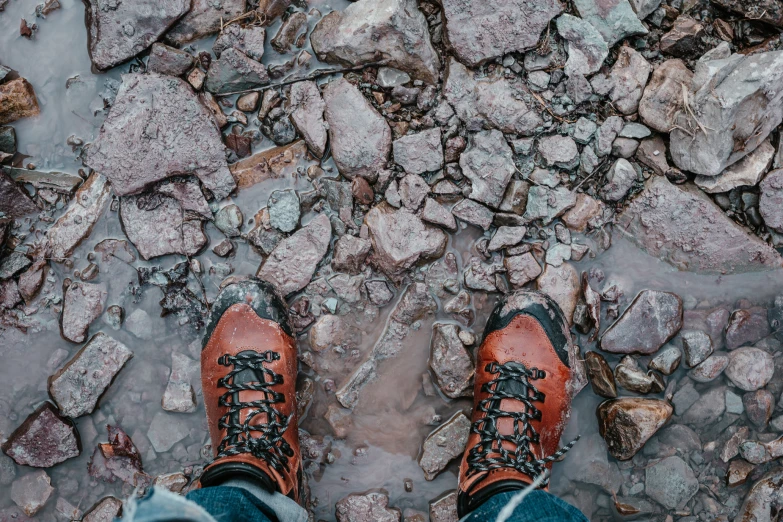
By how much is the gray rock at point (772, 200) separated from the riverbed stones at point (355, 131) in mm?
1895

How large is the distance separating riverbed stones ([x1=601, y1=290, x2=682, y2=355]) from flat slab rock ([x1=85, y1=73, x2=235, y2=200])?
232cm

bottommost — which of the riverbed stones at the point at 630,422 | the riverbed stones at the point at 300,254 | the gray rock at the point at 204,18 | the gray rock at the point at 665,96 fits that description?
the riverbed stones at the point at 630,422

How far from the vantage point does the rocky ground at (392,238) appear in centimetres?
262

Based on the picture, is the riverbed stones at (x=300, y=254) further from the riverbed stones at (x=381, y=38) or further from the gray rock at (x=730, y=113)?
the gray rock at (x=730, y=113)

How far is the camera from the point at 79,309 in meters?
2.77

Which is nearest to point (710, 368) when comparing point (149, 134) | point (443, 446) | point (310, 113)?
point (443, 446)

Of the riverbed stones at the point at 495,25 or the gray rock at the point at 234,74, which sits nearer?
the riverbed stones at the point at 495,25

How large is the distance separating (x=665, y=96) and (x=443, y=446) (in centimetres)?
211

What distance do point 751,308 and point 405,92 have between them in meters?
2.13

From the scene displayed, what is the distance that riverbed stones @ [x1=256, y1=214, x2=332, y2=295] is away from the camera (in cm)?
270

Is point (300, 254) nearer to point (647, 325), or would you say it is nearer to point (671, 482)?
point (647, 325)

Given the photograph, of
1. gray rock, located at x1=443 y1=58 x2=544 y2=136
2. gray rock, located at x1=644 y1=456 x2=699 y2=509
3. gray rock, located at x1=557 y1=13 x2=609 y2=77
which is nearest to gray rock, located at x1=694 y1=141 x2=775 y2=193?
gray rock, located at x1=557 y1=13 x2=609 y2=77

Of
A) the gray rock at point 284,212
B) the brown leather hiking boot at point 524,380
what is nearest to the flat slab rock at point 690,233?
the brown leather hiking boot at point 524,380

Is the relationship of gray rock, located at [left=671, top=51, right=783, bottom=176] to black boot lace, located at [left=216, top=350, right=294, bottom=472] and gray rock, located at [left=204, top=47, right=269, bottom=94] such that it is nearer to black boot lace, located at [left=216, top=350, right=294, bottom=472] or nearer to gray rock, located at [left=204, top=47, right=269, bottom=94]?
gray rock, located at [left=204, top=47, right=269, bottom=94]
